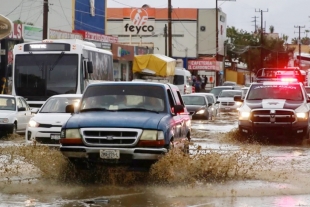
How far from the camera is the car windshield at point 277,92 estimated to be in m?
23.4

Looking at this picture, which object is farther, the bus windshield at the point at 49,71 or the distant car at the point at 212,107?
the distant car at the point at 212,107

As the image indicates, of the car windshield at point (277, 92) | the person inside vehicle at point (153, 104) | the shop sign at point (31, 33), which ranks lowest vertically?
the person inside vehicle at point (153, 104)

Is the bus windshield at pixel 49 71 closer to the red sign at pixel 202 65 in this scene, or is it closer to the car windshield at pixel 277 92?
the car windshield at pixel 277 92

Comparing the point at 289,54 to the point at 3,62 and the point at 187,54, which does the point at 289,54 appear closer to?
the point at 187,54

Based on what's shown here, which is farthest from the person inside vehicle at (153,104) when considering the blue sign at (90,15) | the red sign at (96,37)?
the blue sign at (90,15)

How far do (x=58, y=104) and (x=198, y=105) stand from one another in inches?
756

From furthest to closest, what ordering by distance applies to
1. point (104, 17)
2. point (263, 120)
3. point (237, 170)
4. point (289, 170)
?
point (104, 17) → point (263, 120) → point (289, 170) → point (237, 170)

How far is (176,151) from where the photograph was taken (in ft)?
42.7

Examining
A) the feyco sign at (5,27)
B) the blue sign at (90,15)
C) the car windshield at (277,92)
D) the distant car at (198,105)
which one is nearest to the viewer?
the feyco sign at (5,27)

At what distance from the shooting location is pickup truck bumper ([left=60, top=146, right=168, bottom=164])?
487 inches

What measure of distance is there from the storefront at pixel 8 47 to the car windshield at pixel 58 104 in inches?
823

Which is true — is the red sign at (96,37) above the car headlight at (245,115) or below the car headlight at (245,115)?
above

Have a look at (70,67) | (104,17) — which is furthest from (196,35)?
(70,67)

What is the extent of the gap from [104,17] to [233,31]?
73083 millimetres
